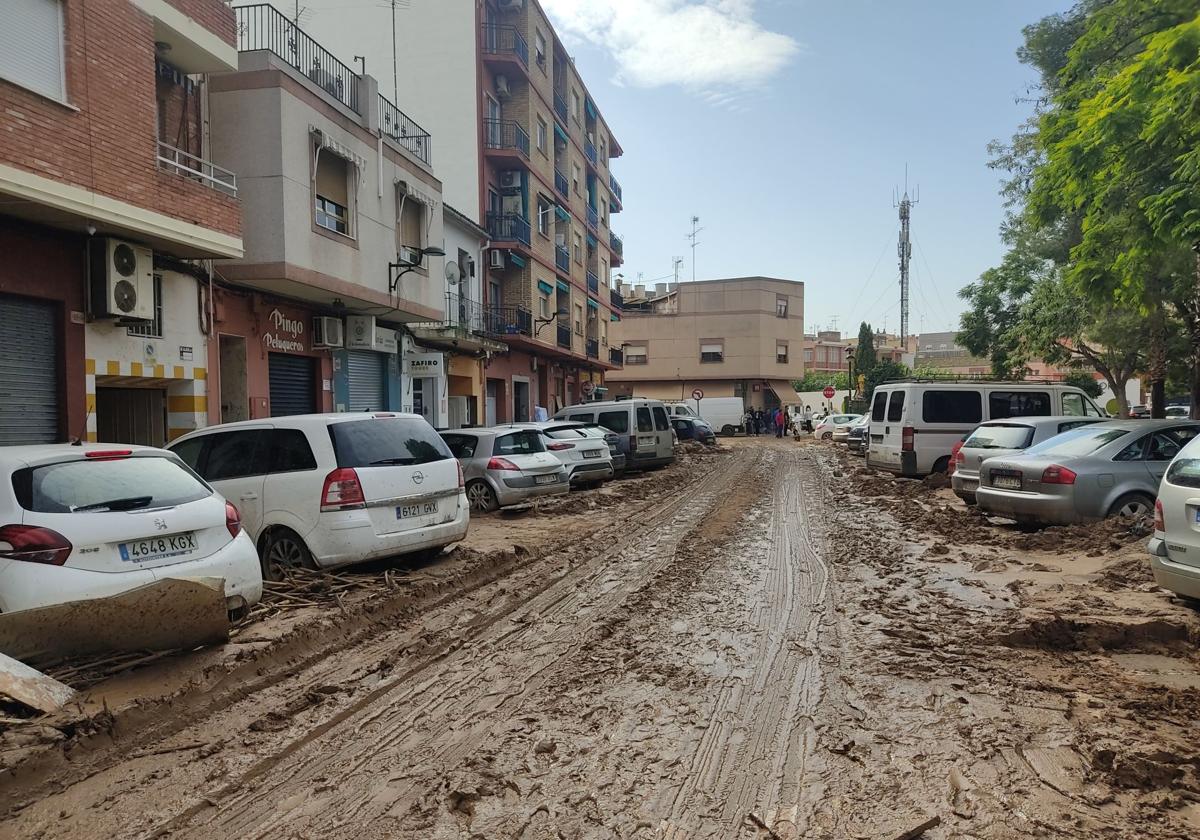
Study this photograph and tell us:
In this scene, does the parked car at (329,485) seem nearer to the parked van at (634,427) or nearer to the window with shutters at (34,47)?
the window with shutters at (34,47)

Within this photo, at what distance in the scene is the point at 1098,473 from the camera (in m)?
9.41

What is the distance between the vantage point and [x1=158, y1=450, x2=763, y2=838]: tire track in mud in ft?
10.8

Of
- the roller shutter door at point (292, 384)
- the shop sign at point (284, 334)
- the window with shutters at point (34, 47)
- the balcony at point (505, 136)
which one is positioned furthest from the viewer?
the balcony at point (505, 136)

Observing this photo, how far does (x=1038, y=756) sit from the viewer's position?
3.71 m

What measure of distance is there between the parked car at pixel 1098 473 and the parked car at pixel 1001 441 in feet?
6.22

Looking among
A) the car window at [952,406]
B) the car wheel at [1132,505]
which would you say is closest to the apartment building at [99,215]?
the car wheel at [1132,505]

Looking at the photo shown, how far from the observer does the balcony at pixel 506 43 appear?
2816cm

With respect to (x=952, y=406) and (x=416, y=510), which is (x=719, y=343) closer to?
(x=952, y=406)

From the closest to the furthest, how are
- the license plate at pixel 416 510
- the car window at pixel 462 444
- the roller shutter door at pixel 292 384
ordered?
the license plate at pixel 416 510 < the car window at pixel 462 444 < the roller shutter door at pixel 292 384

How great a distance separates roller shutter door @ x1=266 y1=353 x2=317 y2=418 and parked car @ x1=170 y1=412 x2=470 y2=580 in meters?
7.60

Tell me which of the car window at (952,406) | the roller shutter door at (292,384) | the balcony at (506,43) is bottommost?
the car window at (952,406)

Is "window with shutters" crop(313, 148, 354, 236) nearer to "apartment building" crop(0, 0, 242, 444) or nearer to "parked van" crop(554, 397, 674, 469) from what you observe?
"apartment building" crop(0, 0, 242, 444)

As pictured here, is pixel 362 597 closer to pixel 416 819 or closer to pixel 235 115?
pixel 416 819

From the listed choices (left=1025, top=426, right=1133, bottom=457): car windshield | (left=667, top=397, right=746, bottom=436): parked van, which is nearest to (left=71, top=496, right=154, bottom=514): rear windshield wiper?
(left=1025, top=426, right=1133, bottom=457): car windshield
